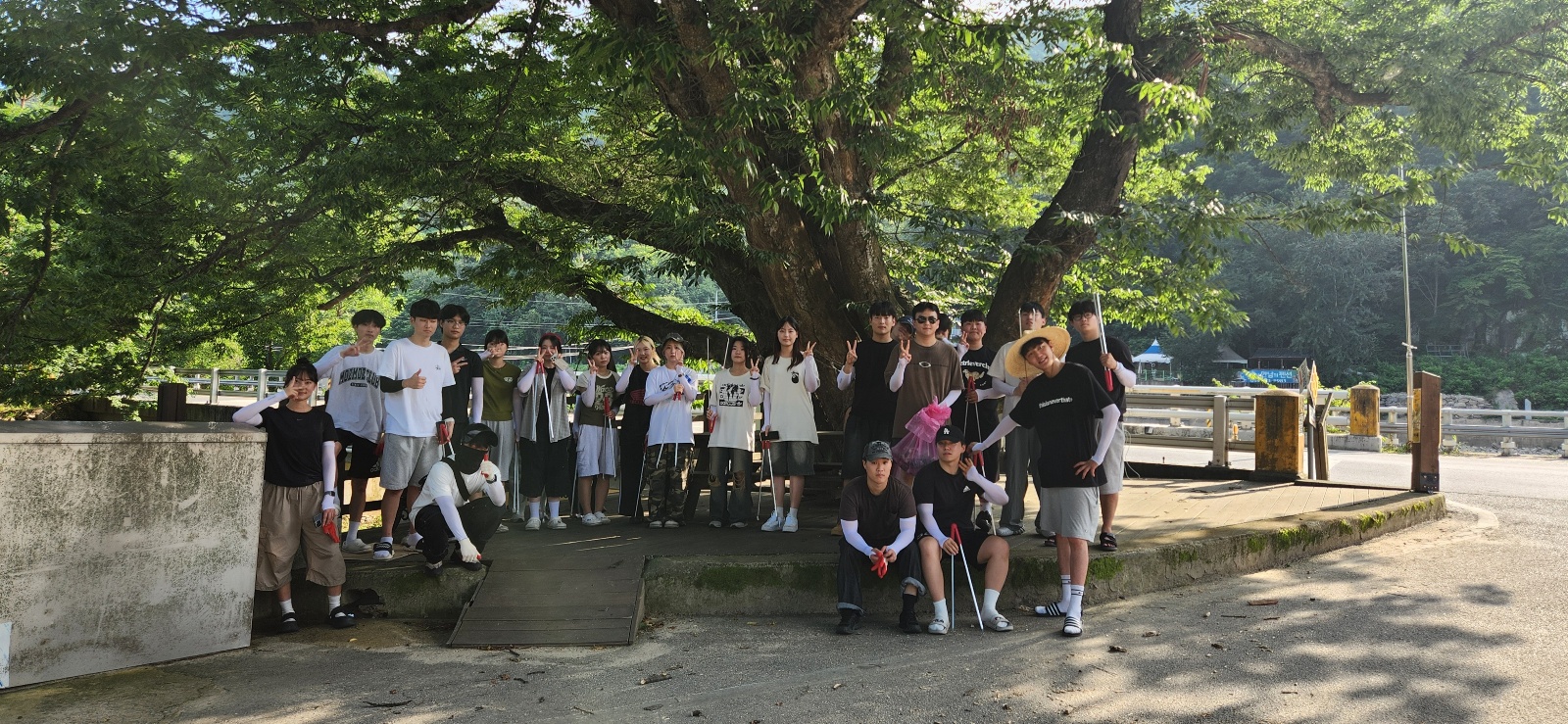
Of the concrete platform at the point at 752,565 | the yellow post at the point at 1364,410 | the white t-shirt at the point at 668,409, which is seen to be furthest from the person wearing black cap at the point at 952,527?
the yellow post at the point at 1364,410

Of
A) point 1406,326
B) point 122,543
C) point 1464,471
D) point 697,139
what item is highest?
point 1406,326

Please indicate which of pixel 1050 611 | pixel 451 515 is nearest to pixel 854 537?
pixel 1050 611

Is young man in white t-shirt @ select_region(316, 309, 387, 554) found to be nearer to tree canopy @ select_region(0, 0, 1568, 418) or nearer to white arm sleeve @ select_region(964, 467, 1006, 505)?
tree canopy @ select_region(0, 0, 1568, 418)

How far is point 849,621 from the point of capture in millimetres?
6043

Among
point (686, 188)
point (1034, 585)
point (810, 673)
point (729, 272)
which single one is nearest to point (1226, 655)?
point (1034, 585)

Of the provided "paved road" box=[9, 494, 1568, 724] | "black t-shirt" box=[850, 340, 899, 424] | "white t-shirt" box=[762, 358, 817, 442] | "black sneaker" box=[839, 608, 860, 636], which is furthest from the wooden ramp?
"black t-shirt" box=[850, 340, 899, 424]

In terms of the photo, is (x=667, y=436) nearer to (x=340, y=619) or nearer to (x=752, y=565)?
(x=752, y=565)

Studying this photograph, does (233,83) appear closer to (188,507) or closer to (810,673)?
(188,507)

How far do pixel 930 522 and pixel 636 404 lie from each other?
319 cm

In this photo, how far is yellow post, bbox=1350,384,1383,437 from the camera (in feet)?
73.1

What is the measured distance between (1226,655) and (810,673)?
223 centimetres

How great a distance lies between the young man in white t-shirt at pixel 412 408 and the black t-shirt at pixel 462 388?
37cm

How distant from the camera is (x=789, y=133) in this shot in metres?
8.77

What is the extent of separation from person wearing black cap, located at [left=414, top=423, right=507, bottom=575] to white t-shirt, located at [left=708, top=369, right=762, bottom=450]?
1.95m
